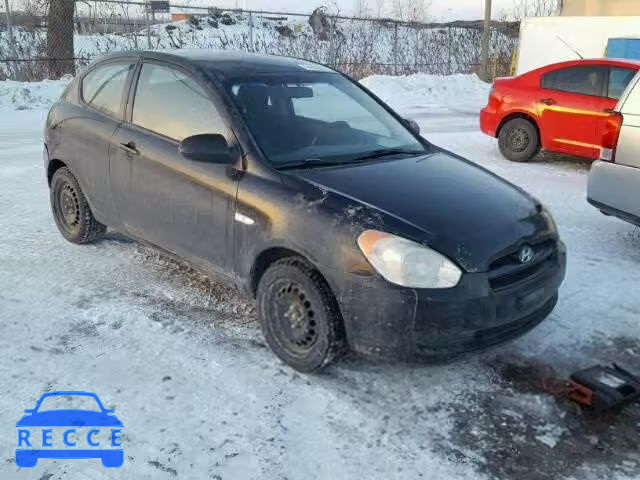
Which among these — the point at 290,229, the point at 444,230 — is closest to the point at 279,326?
the point at 290,229

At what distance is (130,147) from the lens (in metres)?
4.27

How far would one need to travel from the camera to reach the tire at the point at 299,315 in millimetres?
3180

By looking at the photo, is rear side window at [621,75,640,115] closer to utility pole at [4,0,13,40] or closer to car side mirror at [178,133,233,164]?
car side mirror at [178,133,233,164]

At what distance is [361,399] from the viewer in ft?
10.5

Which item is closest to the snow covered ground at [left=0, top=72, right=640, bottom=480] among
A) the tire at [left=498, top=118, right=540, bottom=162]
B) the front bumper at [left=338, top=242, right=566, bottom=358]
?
the front bumper at [left=338, top=242, right=566, bottom=358]

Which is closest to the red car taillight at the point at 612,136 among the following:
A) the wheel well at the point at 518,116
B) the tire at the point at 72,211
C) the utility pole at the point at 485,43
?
the wheel well at the point at 518,116

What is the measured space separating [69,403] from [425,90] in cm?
1686

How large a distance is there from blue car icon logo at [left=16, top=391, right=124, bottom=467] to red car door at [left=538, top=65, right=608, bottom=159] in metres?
7.36

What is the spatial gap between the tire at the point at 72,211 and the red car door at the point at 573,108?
633 centimetres

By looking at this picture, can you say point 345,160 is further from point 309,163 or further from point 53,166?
point 53,166

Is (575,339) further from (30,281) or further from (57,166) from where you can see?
(57,166)

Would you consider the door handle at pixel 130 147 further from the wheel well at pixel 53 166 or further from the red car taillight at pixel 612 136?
the red car taillight at pixel 612 136

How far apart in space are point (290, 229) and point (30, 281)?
234 cm

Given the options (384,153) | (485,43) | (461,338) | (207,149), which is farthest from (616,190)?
(485,43)
